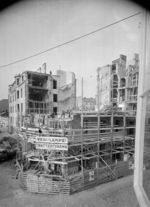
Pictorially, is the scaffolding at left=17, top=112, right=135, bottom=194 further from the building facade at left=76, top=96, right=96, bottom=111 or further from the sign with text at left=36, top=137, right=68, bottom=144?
the building facade at left=76, top=96, right=96, bottom=111

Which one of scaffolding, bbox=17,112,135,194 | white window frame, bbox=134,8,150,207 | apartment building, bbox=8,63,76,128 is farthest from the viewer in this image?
apartment building, bbox=8,63,76,128

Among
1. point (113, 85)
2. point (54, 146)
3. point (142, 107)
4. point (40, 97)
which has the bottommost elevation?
point (54, 146)

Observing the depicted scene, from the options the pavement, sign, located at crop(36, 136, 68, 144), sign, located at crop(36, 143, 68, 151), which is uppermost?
sign, located at crop(36, 136, 68, 144)

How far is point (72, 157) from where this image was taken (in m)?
2.05

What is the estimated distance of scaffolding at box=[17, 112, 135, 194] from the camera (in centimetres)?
176

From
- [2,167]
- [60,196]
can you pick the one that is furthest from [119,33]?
[2,167]

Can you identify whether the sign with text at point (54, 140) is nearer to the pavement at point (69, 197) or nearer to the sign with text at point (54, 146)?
the sign with text at point (54, 146)

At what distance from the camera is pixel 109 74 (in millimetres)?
1961

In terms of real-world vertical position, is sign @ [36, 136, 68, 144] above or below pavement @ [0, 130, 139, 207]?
above

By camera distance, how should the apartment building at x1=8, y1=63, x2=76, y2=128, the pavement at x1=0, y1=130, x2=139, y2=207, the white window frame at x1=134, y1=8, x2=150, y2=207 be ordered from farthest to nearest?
1. the apartment building at x1=8, y1=63, x2=76, y2=128
2. the pavement at x1=0, y1=130, x2=139, y2=207
3. the white window frame at x1=134, y1=8, x2=150, y2=207

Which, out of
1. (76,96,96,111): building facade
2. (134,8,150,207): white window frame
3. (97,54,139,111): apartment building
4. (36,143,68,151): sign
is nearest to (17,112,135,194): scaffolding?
(36,143,68,151): sign

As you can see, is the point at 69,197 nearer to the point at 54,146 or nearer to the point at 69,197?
the point at 69,197

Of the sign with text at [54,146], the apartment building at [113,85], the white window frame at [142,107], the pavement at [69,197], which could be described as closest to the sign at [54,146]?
the sign with text at [54,146]

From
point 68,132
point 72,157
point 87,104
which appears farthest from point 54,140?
point 87,104
